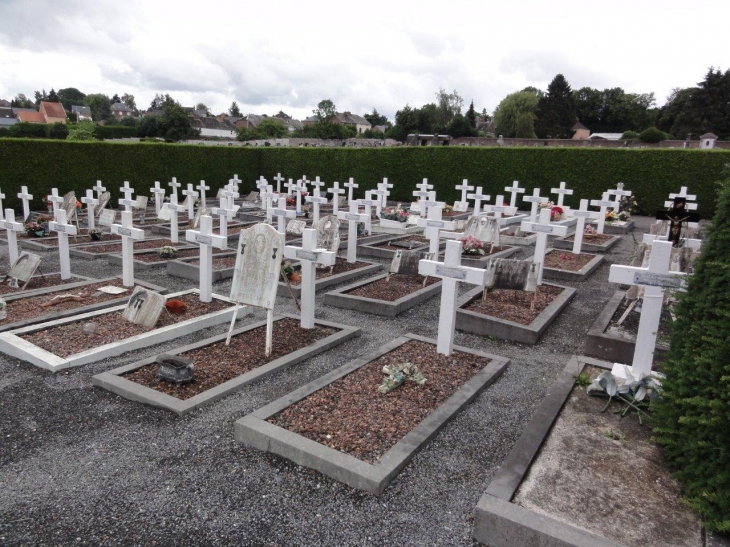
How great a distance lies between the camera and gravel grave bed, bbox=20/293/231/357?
18.6 ft

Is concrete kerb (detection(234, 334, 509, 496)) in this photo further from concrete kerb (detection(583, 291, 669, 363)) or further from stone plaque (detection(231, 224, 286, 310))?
concrete kerb (detection(583, 291, 669, 363))

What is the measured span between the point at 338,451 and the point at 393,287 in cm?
519

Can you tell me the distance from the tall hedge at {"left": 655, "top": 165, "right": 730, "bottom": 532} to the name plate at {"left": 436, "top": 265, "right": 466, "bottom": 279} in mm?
2275

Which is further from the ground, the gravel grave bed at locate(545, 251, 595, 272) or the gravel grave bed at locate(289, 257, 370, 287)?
the gravel grave bed at locate(545, 251, 595, 272)

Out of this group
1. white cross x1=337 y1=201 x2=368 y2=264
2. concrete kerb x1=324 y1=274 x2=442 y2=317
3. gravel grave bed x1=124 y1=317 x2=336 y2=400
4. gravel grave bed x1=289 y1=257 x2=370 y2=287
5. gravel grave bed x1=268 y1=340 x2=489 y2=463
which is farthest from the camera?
white cross x1=337 y1=201 x2=368 y2=264

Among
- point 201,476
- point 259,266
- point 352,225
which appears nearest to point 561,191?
point 352,225

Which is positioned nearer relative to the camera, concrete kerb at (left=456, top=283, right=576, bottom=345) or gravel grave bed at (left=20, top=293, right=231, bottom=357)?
gravel grave bed at (left=20, top=293, right=231, bottom=357)

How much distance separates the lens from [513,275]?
7398 mm

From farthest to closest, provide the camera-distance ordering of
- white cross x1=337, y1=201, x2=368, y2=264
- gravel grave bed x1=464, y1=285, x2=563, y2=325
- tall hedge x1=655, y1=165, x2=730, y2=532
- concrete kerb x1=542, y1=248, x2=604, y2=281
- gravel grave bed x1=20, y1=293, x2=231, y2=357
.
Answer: white cross x1=337, y1=201, x2=368, y2=264 < concrete kerb x1=542, y1=248, x2=604, y2=281 < gravel grave bed x1=464, y1=285, x2=563, y2=325 < gravel grave bed x1=20, y1=293, x2=231, y2=357 < tall hedge x1=655, y1=165, x2=730, y2=532

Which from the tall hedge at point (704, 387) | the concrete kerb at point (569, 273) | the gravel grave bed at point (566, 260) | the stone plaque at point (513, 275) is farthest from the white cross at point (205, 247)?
the gravel grave bed at point (566, 260)

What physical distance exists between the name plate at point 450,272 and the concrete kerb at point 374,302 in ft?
6.83

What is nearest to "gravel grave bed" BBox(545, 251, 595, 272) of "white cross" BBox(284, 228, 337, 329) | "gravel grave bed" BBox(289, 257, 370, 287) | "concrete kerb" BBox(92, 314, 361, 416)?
"gravel grave bed" BBox(289, 257, 370, 287)

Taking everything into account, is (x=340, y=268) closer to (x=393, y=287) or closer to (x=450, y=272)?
(x=393, y=287)

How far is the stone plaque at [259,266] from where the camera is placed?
5684 millimetres
